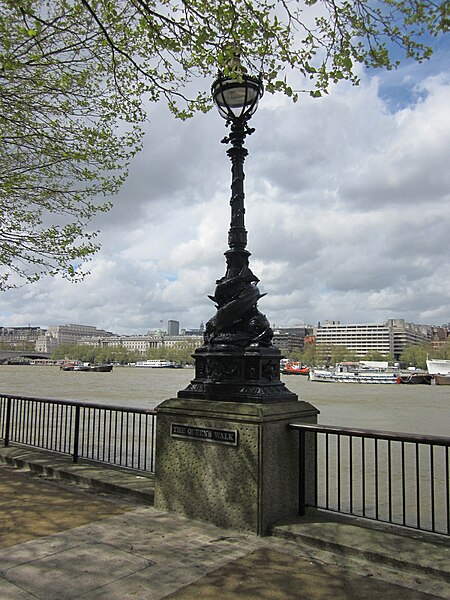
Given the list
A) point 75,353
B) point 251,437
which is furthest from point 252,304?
point 75,353

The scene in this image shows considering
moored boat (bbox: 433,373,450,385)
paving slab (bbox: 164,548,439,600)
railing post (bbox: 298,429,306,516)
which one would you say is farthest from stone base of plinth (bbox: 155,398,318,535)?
moored boat (bbox: 433,373,450,385)

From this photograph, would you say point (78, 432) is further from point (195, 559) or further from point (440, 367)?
point (440, 367)

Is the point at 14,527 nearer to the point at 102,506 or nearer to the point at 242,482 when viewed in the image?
the point at 102,506

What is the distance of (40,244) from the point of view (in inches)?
469

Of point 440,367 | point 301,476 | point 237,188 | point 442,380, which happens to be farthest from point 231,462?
point 440,367

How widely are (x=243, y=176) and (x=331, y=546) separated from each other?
14.1 feet

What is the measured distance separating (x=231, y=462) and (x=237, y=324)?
1.60 meters

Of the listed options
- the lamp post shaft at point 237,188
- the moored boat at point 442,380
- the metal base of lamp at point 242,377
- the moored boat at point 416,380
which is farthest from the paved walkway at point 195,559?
the moored boat at point 442,380

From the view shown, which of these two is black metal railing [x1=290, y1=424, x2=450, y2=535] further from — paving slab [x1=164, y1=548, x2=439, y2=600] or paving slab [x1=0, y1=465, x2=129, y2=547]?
paving slab [x1=0, y1=465, x2=129, y2=547]

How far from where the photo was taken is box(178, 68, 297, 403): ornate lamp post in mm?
5629

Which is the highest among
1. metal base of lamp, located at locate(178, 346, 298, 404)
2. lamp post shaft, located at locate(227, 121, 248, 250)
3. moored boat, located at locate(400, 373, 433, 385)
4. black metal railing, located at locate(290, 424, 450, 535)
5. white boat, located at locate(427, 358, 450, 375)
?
lamp post shaft, located at locate(227, 121, 248, 250)

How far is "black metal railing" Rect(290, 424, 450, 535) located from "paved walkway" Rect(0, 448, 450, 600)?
1.78 ft

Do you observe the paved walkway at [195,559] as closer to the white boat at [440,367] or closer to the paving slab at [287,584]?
the paving slab at [287,584]

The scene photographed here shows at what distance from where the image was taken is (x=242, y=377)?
566 cm
